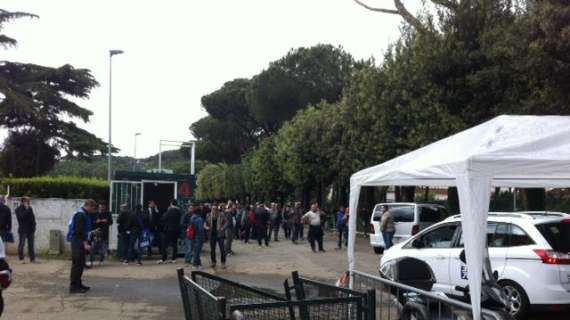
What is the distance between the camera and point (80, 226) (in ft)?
40.8

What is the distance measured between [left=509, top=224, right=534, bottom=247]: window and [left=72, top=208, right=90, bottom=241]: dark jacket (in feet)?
23.6

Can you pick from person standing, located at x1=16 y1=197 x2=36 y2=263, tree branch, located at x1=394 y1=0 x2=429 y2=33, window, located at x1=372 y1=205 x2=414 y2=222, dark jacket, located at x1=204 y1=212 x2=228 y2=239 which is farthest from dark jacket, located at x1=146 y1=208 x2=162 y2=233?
tree branch, located at x1=394 y1=0 x2=429 y2=33

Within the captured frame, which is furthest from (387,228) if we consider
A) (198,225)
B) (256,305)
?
(256,305)

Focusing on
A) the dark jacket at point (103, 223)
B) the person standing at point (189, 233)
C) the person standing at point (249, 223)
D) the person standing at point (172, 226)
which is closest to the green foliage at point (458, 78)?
the person standing at point (249, 223)

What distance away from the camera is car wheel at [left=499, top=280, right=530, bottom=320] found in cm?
979

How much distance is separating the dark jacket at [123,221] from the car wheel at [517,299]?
10320 mm

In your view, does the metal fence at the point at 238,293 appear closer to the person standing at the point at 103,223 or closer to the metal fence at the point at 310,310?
the metal fence at the point at 310,310

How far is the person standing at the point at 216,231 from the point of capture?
17.5 meters

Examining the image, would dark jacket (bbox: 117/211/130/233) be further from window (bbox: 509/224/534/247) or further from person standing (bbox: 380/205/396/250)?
window (bbox: 509/224/534/247)

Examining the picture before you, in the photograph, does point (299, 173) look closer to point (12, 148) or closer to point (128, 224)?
point (12, 148)

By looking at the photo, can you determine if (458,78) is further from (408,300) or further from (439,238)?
(408,300)

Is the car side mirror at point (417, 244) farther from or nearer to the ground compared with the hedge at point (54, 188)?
nearer to the ground

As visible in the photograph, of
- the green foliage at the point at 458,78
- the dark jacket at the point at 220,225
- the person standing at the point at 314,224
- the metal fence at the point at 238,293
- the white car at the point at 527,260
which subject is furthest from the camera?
the person standing at the point at 314,224

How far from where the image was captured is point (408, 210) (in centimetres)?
2208
